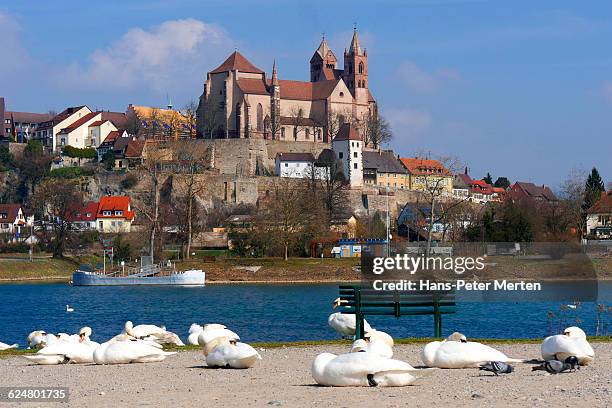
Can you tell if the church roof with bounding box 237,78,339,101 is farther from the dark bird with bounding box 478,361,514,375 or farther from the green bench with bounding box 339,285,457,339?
the dark bird with bounding box 478,361,514,375

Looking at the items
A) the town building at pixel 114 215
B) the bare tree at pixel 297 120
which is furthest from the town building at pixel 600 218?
the bare tree at pixel 297 120

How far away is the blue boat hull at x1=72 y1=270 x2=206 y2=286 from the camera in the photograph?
63.8 m

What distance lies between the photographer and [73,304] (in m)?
47.9

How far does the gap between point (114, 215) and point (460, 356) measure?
7825 cm

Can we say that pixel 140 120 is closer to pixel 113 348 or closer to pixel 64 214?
pixel 64 214

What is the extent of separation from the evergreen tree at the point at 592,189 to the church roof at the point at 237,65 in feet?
121

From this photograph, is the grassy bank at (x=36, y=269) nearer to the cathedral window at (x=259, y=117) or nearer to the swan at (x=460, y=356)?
the cathedral window at (x=259, y=117)

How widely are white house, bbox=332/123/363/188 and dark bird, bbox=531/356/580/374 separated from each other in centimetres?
8933

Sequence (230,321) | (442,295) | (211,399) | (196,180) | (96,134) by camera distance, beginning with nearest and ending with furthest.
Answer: (211,399), (442,295), (230,321), (196,180), (96,134)

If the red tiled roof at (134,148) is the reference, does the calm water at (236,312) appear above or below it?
below

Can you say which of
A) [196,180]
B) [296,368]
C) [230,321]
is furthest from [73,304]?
[196,180]

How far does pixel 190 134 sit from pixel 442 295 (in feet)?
328

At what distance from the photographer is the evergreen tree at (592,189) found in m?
88.1

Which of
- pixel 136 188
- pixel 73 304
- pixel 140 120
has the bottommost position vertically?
pixel 73 304
